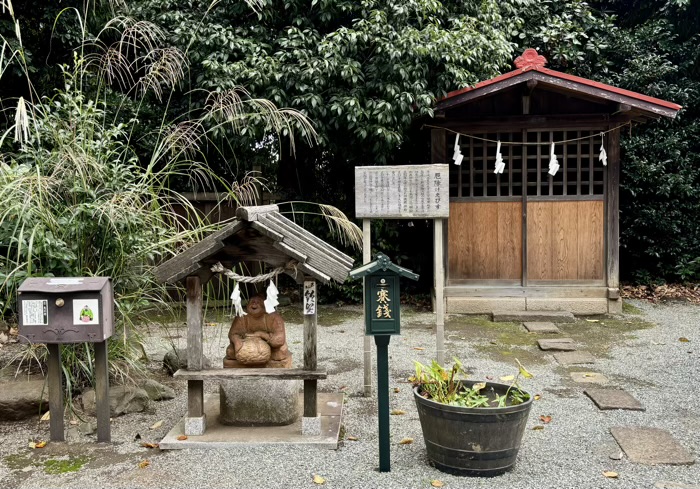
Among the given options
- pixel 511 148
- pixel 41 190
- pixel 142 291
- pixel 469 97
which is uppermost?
pixel 469 97

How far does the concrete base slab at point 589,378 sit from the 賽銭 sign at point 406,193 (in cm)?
185

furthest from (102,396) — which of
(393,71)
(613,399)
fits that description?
(393,71)

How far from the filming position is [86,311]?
3.87 meters

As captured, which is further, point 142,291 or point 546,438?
point 142,291

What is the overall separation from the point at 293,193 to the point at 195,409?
5784 mm

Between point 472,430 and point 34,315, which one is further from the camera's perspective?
point 34,315

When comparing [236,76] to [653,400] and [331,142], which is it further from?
[653,400]

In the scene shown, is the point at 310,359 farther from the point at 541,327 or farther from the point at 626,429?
the point at 541,327

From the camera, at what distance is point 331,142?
834 cm

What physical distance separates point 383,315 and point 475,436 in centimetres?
83

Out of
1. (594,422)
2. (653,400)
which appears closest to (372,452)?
(594,422)

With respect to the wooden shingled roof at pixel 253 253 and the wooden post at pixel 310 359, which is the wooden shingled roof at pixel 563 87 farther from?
the wooden post at pixel 310 359

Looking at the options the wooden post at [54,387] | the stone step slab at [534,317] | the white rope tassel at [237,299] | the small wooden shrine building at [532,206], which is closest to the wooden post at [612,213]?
the small wooden shrine building at [532,206]

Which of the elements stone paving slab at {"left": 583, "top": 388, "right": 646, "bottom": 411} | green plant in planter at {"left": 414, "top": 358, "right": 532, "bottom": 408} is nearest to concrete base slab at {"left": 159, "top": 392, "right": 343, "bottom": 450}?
green plant in planter at {"left": 414, "top": 358, "right": 532, "bottom": 408}
